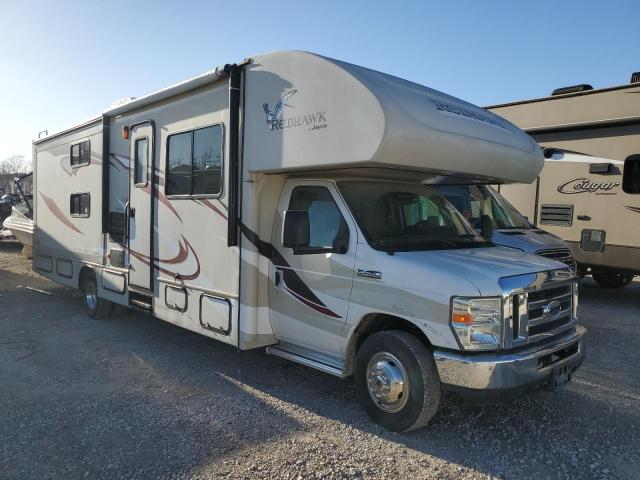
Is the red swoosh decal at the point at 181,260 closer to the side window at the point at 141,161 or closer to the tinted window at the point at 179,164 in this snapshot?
the tinted window at the point at 179,164

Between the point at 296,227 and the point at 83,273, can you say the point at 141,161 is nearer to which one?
the point at 83,273

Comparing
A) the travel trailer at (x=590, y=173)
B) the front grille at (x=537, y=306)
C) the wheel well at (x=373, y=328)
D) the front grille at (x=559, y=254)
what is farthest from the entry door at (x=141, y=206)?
the travel trailer at (x=590, y=173)

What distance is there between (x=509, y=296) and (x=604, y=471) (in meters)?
1.36

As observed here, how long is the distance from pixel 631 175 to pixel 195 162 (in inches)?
280

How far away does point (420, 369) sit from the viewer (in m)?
3.92

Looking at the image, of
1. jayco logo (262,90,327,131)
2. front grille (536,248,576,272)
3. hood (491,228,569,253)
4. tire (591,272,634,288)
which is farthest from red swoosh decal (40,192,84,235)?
tire (591,272,634,288)

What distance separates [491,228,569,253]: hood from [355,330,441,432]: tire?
361 centimetres

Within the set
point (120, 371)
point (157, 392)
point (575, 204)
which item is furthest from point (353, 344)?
point (575, 204)

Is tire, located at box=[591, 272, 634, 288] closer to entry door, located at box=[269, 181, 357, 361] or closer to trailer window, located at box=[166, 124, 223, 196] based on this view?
entry door, located at box=[269, 181, 357, 361]

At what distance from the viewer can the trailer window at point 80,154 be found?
25.7 ft

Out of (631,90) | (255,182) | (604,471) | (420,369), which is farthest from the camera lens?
(631,90)

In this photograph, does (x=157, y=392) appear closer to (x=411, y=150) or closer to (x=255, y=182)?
(x=255, y=182)

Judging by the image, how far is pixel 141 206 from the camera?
6.60 metres

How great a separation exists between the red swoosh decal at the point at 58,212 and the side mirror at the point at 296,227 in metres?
4.91
